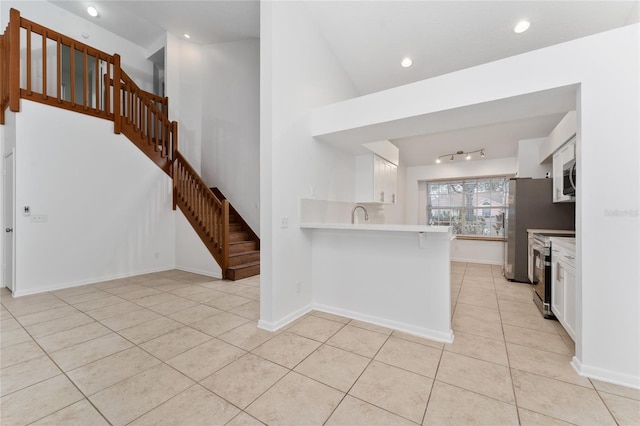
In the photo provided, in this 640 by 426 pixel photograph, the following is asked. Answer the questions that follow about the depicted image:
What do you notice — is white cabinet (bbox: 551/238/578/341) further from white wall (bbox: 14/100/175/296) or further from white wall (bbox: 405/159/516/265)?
white wall (bbox: 14/100/175/296)

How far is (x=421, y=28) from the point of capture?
→ 10.8 feet

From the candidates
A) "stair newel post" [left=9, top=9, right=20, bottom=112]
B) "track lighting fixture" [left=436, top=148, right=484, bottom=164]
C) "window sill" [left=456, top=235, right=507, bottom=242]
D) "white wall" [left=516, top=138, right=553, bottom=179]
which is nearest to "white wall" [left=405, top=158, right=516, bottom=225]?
"track lighting fixture" [left=436, top=148, right=484, bottom=164]

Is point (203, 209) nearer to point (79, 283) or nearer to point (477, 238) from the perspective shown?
point (79, 283)

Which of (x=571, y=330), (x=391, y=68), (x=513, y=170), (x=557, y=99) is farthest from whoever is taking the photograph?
(x=513, y=170)

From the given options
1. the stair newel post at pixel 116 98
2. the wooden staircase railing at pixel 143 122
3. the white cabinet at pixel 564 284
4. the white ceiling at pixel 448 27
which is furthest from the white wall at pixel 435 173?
the stair newel post at pixel 116 98

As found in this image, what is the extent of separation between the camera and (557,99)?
6.80 feet

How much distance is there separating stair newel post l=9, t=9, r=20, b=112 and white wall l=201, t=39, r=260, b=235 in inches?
118

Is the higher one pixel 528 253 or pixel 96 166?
pixel 96 166

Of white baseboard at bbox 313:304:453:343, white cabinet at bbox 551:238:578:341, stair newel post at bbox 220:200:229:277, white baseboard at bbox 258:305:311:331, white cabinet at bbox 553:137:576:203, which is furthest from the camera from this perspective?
stair newel post at bbox 220:200:229:277

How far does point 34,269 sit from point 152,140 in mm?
2812

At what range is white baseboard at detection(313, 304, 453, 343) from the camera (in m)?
2.38

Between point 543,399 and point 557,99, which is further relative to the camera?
point 557,99

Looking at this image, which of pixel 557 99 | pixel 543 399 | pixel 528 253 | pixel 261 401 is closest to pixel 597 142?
pixel 557 99

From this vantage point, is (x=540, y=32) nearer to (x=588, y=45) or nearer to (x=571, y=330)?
(x=588, y=45)
